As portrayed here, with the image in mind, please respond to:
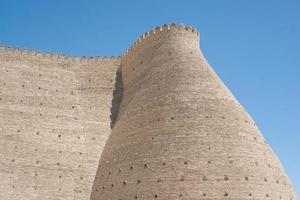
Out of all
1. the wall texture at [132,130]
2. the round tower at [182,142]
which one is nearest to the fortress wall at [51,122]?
the wall texture at [132,130]

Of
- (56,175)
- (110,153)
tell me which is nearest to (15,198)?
(56,175)

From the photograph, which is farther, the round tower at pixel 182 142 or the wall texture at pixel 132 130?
the wall texture at pixel 132 130

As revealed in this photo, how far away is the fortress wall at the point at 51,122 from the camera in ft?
69.9

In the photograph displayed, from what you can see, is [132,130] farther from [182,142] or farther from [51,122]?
[51,122]

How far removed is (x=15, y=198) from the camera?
802 inches

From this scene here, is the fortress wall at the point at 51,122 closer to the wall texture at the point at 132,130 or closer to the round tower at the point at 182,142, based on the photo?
the wall texture at the point at 132,130

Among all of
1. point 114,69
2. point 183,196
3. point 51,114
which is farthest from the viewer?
point 114,69

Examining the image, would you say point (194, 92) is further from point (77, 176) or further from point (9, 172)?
point (9, 172)

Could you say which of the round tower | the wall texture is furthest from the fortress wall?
the round tower

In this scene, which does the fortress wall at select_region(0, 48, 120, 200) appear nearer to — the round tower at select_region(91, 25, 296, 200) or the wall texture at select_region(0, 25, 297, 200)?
the wall texture at select_region(0, 25, 297, 200)

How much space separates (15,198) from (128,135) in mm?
5585

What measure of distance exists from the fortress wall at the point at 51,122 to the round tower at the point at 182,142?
1.17 meters

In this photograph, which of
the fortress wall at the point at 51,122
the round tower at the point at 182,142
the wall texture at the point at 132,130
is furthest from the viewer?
the fortress wall at the point at 51,122

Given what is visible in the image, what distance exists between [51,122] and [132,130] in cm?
431
